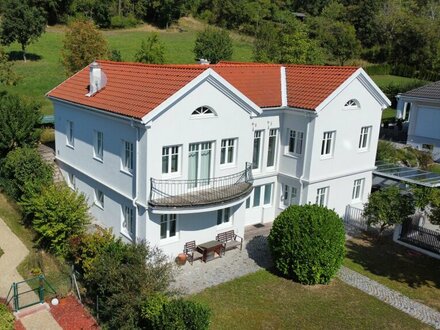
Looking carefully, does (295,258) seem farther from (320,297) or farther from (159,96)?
(159,96)

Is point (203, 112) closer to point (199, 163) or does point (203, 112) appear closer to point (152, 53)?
point (199, 163)

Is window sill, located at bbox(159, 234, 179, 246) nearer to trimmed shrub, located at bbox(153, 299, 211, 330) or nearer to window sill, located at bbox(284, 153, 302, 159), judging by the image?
trimmed shrub, located at bbox(153, 299, 211, 330)

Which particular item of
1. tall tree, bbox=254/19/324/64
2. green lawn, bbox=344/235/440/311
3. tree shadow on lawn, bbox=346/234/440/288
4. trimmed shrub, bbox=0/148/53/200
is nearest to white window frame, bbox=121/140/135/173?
trimmed shrub, bbox=0/148/53/200

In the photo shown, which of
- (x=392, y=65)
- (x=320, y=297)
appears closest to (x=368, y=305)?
(x=320, y=297)

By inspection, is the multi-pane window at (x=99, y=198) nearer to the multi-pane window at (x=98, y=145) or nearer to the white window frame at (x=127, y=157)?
the multi-pane window at (x=98, y=145)

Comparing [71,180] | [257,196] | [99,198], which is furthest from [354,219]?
[71,180]
